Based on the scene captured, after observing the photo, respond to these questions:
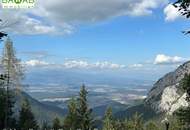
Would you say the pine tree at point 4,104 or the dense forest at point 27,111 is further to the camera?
the pine tree at point 4,104

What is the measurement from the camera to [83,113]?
69.0 metres

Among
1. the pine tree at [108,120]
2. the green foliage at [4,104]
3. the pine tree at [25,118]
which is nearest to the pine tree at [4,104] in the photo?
the green foliage at [4,104]

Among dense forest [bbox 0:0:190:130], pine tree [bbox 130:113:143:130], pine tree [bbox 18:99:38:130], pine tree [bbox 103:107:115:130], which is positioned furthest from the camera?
pine tree [bbox 130:113:143:130]

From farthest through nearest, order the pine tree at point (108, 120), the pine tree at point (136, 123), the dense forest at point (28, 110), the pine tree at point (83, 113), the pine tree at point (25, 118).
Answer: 1. the pine tree at point (136, 123)
2. the pine tree at point (108, 120)
3. the pine tree at point (83, 113)
4. the pine tree at point (25, 118)
5. the dense forest at point (28, 110)

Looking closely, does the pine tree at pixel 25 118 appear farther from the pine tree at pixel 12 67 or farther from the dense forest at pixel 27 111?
the pine tree at pixel 12 67

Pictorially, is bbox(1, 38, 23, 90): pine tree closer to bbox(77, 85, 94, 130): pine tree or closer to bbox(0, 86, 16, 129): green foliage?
bbox(0, 86, 16, 129): green foliage

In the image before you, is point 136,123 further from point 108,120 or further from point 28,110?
point 28,110

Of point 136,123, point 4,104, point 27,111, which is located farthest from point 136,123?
point 4,104

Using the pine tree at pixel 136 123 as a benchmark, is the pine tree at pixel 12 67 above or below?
above

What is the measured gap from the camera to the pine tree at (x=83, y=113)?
6838cm

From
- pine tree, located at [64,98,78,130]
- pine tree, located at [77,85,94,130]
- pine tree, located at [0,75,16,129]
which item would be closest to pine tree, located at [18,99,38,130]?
pine tree, located at [64,98,78,130]

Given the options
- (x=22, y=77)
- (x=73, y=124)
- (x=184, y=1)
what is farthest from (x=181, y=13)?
(x=73, y=124)

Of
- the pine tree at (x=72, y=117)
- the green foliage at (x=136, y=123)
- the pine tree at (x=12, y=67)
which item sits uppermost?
the pine tree at (x=12, y=67)

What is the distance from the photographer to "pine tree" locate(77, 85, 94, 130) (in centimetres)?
6838
